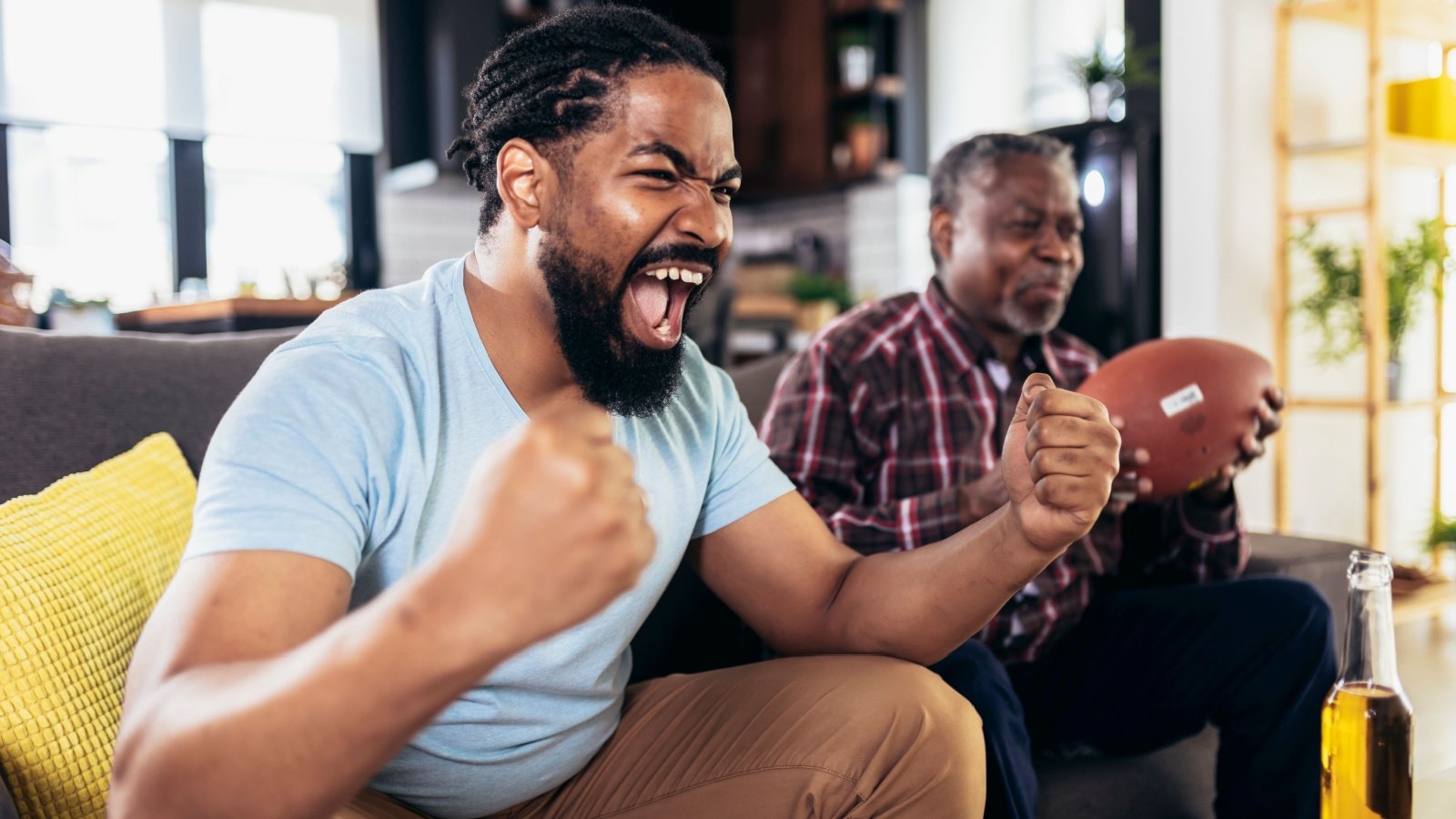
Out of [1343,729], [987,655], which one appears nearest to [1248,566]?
[987,655]

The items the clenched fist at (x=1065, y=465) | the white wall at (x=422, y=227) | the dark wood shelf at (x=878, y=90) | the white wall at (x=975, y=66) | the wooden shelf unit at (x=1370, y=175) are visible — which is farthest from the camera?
the white wall at (x=975, y=66)

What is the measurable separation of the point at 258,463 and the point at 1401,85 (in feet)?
11.9

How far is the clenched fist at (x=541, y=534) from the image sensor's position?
2.11 ft

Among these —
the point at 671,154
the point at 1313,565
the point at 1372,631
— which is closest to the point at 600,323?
the point at 671,154

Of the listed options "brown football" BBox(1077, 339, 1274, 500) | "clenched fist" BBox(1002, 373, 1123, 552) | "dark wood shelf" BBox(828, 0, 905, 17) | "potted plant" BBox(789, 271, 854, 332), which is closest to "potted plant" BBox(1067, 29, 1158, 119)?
"potted plant" BBox(789, 271, 854, 332)

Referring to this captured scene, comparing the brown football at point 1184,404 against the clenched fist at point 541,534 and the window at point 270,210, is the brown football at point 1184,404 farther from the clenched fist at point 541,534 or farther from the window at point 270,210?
the window at point 270,210

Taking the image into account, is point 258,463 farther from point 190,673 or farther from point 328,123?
point 328,123

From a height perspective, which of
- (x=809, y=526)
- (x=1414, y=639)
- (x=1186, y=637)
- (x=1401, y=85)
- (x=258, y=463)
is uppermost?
(x=1401, y=85)

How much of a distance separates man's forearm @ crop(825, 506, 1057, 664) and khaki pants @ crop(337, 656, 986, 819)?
0.13 feet

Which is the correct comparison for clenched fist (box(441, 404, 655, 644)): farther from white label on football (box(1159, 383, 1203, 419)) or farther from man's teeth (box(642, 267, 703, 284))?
white label on football (box(1159, 383, 1203, 419))

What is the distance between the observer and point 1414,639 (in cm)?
322

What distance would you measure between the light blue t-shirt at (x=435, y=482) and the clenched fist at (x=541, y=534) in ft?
0.76

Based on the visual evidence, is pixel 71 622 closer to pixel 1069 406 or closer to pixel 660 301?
pixel 660 301

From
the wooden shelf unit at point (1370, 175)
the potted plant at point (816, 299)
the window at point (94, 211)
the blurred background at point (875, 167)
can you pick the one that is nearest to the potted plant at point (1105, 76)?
the blurred background at point (875, 167)
